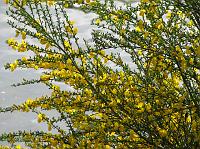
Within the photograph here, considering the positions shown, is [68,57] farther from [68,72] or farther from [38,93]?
[38,93]

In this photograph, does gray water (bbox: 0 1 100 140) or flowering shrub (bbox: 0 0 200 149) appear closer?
flowering shrub (bbox: 0 0 200 149)

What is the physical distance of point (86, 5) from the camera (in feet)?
10.4

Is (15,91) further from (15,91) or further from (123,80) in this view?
(123,80)

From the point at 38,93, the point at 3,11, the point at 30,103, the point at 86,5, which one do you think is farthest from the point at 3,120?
the point at 3,11

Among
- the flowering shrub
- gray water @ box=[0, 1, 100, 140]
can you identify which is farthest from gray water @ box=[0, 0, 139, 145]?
→ the flowering shrub

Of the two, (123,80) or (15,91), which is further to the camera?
(15,91)

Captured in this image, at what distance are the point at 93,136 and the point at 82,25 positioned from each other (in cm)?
1048

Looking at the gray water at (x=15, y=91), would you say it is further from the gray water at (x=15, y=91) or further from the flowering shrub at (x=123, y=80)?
the flowering shrub at (x=123, y=80)

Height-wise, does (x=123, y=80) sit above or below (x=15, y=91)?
below

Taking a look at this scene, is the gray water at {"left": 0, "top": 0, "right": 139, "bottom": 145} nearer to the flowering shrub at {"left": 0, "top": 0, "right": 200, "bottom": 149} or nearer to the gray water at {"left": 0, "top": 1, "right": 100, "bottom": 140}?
the gray water at {"left": 0, "top": 1, "right": 100, "bottom": 140}

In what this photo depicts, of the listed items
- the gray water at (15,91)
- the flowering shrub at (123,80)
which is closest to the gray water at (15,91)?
the gray water at (15,91)

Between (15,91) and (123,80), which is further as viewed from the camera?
(15,91)

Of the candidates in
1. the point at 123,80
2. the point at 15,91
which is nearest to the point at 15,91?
the point at 15,91

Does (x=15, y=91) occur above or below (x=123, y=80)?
above
